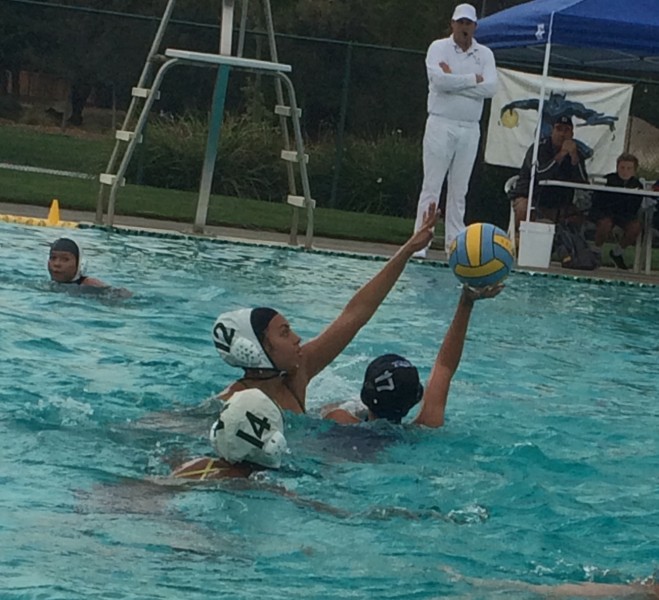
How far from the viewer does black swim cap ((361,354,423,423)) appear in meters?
6.93

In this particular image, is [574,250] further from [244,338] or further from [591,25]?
[244,338]

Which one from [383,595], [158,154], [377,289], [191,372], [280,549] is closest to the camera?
[383,595]

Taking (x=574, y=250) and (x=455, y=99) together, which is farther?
(x=574, y=250)

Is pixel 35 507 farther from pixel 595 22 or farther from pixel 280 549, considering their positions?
pixel 595 22

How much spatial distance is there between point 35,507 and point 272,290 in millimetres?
6767

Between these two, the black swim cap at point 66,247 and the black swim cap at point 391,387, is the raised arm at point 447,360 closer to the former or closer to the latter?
the black swim cap at point 391,387

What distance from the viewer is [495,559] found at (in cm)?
545

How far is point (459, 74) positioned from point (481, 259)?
8.17 metres

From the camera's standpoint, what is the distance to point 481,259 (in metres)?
6.89

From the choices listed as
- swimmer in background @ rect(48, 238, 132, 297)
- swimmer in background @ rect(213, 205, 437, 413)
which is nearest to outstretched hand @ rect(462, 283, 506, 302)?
swimmer in background @ rect(213, 205, 437, 413)

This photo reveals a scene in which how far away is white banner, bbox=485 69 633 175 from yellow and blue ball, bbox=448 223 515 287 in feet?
41.1

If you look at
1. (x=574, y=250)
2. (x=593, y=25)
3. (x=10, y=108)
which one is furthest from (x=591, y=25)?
(x=10, y=108)

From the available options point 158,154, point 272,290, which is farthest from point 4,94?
point 272,290

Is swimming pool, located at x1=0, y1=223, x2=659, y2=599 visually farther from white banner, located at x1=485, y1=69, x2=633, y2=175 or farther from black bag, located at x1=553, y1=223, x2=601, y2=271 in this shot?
white banner, located at x1=485, y1=69, x2=633, y2=175
